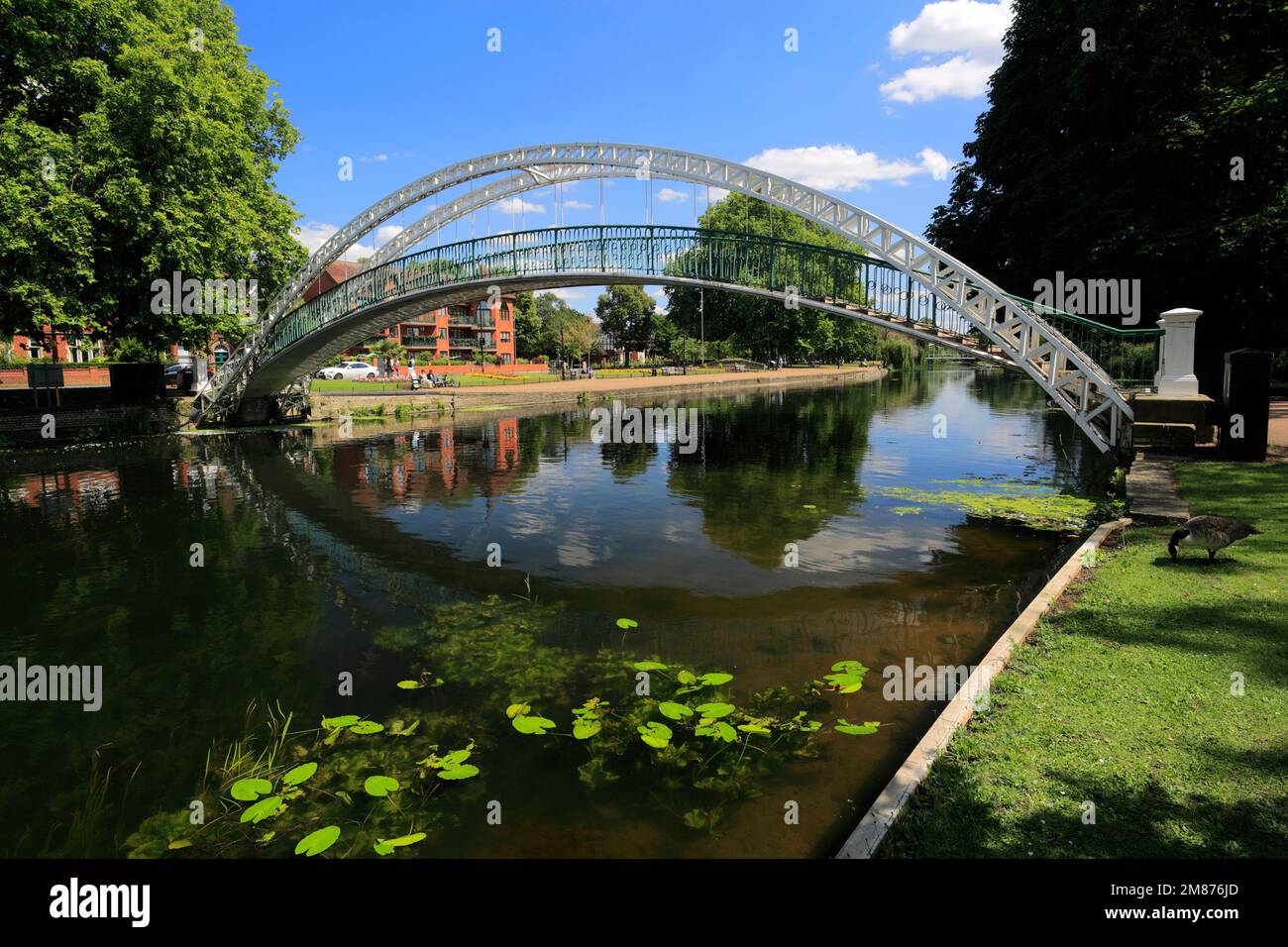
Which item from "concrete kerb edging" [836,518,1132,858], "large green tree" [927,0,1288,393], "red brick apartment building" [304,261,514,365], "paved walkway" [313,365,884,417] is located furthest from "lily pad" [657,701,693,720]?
"red brick apartment building" [304,261,514,365]

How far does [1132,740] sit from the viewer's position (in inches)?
182

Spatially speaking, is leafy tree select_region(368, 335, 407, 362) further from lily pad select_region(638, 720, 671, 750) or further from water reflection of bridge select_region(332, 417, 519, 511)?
lily pad select_region(638, 720, 671, 750)

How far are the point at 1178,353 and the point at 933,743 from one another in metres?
12.9

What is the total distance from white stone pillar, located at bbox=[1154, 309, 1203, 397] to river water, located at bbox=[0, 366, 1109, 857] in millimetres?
2866

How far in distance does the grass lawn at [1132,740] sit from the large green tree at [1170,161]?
14.1 m

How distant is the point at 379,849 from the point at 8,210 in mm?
24640

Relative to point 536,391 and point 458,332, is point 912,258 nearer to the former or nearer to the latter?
point 536,391

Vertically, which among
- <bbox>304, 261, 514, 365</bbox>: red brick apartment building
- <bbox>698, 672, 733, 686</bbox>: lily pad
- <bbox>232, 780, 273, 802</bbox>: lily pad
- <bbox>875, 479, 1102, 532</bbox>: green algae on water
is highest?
<bbox>304, 261, 514, 365</bbox>: red brick apartment building

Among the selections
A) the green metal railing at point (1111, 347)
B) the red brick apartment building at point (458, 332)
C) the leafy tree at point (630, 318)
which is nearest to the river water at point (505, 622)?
the green metal railing at point (1111, 347)

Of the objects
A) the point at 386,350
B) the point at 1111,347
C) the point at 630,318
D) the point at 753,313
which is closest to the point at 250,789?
the point at 1111,347

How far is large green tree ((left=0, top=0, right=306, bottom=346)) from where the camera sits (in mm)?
21609

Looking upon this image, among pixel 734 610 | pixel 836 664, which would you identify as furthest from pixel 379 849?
pixel 734 610

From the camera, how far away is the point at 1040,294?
2281 cm
